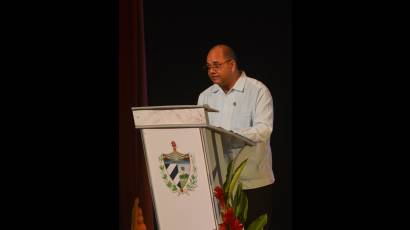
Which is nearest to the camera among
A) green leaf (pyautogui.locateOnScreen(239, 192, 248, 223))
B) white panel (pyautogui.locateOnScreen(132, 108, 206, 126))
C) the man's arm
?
white panel (pyautogui.locateOnScreen(132, 108, 206, 126))

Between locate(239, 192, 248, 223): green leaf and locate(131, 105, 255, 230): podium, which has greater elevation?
locate(131, 105, 255, 230): podium

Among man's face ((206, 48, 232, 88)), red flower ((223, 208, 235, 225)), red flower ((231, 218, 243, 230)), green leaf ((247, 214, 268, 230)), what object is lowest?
green leaf ((247, 214, 268, 230))

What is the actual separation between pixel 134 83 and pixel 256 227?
4.66 feet

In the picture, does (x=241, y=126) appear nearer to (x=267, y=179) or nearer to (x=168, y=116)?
(x=267, y=179)

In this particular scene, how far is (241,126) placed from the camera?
4105 mm

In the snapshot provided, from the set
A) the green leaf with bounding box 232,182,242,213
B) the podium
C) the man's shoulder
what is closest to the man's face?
the man's shoulder

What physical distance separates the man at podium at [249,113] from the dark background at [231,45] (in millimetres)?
76

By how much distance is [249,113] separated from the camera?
4.10 metres

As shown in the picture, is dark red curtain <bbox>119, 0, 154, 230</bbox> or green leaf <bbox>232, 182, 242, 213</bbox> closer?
green leaf <bbox>232, 182, 242, 213</bbox>

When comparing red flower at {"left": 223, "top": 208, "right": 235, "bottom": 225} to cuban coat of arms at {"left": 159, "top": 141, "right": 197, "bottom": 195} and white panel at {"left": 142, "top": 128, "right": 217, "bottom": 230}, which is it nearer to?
white panel at {"left": 142, "top": 128, "right": 217, "bottom": 230}

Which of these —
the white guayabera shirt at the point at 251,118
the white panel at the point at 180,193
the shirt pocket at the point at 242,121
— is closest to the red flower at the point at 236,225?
the white panel at the point at 180,193

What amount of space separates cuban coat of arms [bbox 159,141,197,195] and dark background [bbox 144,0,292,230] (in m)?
0.77

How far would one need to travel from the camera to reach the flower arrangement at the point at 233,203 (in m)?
3.58

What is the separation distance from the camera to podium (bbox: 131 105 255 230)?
11.7ft
